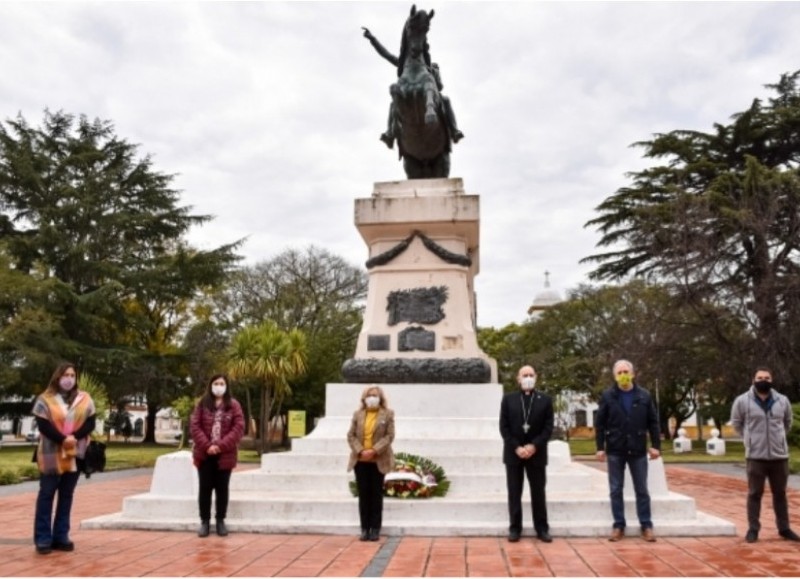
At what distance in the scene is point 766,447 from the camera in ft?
22.5

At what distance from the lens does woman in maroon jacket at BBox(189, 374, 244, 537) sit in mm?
6953

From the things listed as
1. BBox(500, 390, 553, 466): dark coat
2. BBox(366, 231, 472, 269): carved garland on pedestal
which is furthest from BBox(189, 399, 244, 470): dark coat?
BBox(366, 231, 472, 269): carved garland on pedestal

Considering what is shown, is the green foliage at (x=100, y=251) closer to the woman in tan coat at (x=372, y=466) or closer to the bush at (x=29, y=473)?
the bush at (x=29, y=473)

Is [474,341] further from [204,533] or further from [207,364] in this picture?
[207,364]

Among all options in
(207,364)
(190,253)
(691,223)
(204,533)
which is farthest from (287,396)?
(204,533)

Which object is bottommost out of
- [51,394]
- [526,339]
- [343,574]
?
[343,574]

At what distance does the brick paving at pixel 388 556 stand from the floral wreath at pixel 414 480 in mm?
743

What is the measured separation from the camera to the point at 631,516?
716cm

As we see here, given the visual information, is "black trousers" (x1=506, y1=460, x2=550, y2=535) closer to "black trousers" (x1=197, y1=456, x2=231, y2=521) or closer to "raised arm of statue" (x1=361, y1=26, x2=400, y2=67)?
"black trousers" (x1=197, y1=456, x2=231, y2=521)

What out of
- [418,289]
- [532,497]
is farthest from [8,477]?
[532,497]

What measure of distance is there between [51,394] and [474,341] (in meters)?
5.60

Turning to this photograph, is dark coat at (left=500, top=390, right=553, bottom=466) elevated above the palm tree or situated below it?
below

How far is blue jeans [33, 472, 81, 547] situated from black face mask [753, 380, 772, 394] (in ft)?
19.4

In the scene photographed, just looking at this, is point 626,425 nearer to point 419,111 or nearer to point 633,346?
point 419,111
